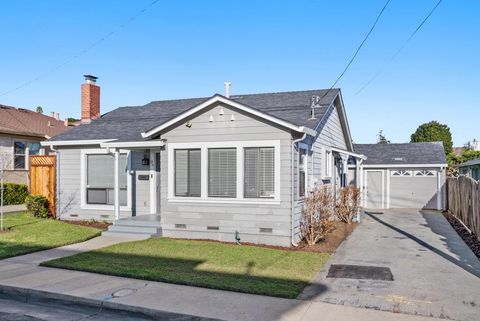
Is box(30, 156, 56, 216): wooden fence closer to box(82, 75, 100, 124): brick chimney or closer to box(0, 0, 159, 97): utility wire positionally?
box(82, 75, 100, 124): brick chimney

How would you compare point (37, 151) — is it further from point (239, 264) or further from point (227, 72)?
point (239, 264)

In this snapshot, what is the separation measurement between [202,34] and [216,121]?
20.8ft

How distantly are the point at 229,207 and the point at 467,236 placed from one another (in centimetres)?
748

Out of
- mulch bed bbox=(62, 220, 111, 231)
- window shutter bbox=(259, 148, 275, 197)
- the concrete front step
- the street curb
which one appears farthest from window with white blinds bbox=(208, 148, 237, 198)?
the street curb

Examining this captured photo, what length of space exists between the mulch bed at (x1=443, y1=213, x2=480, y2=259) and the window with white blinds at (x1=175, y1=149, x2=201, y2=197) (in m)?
7.42

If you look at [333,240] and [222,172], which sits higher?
[222,172]

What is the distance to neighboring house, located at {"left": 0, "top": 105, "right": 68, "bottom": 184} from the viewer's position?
70.7 feet

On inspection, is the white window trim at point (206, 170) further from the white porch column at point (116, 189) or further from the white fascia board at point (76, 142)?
the white fascia board at point (76, 142)

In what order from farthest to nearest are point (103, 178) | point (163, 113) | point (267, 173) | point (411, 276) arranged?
point (163, 113) < point (103, 178) < point (267, 173) < point (411, 276)

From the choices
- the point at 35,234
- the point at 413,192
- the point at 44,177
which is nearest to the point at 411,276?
the point at 35,234

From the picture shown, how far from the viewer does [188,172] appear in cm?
1180

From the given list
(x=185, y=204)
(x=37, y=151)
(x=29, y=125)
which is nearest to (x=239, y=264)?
(x=185, y=204)

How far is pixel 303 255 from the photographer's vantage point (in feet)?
31.6

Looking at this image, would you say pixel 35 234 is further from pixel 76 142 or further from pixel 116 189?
pixel 76 142
